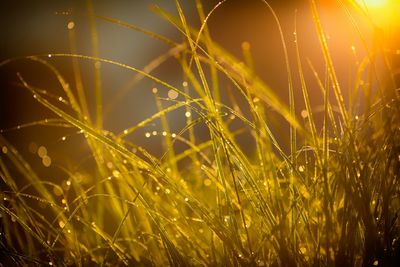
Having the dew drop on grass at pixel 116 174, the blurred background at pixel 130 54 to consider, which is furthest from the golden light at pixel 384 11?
the blurred background at pixel 130 54

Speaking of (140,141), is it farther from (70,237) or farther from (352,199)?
(352,199)

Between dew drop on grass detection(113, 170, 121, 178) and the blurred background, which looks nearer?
dew drop on grass detection(113, 170, 121, 178)

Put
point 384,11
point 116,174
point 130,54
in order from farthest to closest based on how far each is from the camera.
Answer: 1. point 130,54
2. point 384,11
3. point 116,174

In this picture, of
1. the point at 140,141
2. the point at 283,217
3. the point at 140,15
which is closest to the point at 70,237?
the point at 283,217

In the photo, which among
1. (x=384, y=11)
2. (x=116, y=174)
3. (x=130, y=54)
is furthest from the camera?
(x=130, y=54)

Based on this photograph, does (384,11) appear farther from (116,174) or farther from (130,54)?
(130,54)

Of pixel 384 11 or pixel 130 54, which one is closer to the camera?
pixel 384 11

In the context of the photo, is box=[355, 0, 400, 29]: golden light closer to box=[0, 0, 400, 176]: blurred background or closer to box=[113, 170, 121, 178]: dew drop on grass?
box=[113, 170, 121, 178]: dew drop on grass

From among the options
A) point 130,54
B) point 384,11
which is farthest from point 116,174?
point 130,54

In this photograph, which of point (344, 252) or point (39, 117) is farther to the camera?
point (39, 117)

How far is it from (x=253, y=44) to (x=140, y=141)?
177 centimetres

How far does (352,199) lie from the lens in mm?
874

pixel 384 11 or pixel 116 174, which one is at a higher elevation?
pixel 384 11

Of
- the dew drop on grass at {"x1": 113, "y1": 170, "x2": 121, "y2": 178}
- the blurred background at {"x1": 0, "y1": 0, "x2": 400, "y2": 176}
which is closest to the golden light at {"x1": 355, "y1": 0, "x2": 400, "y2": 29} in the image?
the dew drop on grass at {"x1": 113, "y1": 170, "x2": 121, "y2": 178}
